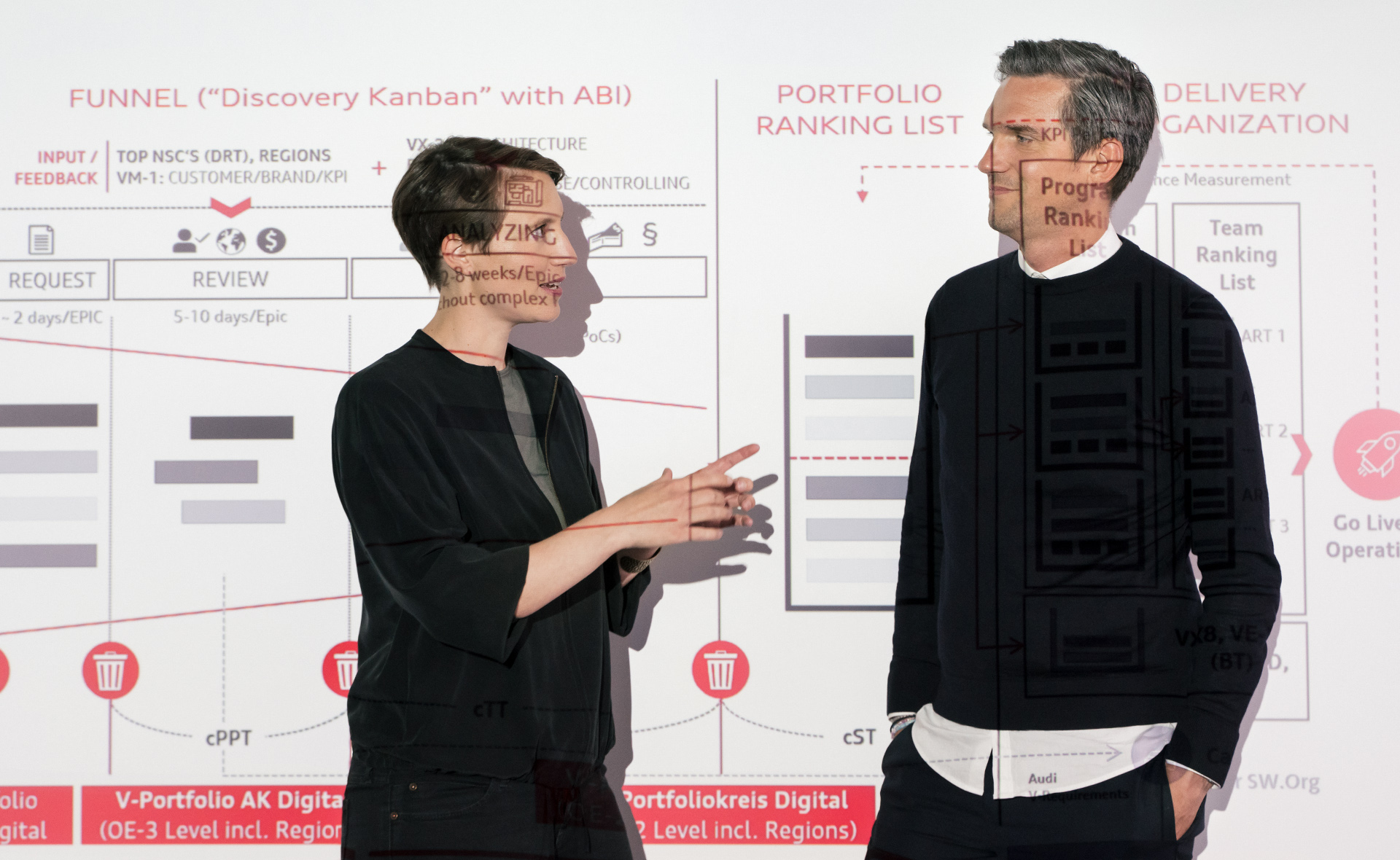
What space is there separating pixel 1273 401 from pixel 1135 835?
2.47ft

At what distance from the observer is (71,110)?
1.61 m

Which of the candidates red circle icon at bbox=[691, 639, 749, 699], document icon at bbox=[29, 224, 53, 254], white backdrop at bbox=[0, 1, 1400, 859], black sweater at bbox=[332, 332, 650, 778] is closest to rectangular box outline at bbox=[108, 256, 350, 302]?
white backdrop at bbox=[0, 1, 1400, 859]

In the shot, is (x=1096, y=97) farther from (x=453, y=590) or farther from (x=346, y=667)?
(x=346, y=667)

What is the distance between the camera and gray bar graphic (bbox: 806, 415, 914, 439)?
1.59m

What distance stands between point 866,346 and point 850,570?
1.18 ft

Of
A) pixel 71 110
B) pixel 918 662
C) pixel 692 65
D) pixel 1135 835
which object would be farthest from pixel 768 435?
pixel 71 110

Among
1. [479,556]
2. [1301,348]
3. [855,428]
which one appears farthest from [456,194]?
[1301,348]

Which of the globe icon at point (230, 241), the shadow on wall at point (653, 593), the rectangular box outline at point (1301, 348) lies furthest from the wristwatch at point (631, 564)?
the rectangular box outline at point (1301, 348)

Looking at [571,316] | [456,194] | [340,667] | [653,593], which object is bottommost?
[340,667]

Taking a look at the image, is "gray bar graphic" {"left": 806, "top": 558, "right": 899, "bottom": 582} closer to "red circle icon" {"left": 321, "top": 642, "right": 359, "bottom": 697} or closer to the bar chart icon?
the bar chart icon

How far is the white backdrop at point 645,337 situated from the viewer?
5.16ft

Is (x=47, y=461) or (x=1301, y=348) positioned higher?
(x=1301, y=348)

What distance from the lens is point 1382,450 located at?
1568mm

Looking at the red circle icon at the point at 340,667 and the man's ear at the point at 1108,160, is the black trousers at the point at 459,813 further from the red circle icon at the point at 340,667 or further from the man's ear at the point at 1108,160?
the man's ear at the point at 1108,160
